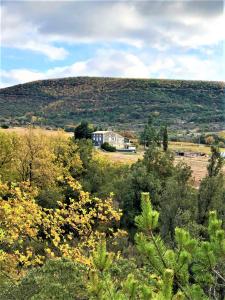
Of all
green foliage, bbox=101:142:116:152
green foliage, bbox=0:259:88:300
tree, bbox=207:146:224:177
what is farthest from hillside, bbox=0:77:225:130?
green foliage, bbox=0:259:88:300

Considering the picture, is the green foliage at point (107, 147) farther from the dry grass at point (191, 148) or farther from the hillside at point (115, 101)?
the hillside at point (115, 101)

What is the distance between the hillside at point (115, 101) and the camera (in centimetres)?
13038

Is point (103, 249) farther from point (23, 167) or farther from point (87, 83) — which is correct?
point (87, 83)

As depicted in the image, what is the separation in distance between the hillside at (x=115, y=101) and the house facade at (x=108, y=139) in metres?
32.3

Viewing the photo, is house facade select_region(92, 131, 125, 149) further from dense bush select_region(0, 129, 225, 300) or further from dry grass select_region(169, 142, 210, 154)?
dense bush select_region(0, 129, 225, 300)

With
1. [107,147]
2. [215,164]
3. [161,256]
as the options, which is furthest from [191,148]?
[161,256]

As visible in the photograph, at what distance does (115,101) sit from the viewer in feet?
469

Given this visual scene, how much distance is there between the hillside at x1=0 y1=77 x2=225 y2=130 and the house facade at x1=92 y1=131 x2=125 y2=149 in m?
32.3

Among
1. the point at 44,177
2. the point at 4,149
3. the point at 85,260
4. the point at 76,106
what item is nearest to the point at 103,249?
the point at 85,260

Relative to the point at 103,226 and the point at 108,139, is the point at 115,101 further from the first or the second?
the point at 103,226

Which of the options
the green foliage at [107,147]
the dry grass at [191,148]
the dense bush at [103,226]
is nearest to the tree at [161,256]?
the dense bush at [103,226]

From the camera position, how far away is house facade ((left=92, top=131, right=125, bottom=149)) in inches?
3290

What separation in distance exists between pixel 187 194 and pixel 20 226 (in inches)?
391

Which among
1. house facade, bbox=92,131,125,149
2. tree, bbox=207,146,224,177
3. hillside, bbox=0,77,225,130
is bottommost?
house facade, bbox=92,131,125,149
